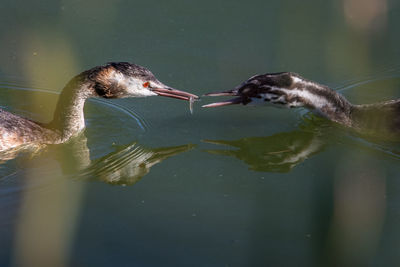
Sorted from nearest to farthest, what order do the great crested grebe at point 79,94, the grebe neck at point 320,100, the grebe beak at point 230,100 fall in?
the great crested grebe at point 79,94 < the grebe beak at point 230,100 < the grebe neck at point 320,100

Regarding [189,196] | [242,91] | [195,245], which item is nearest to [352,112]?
[242,91]

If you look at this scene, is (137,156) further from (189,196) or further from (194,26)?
(194,26)

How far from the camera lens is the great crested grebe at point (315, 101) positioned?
24.1 feet

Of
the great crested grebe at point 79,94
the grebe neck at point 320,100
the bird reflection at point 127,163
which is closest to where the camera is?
the bird reflection at point 127,163

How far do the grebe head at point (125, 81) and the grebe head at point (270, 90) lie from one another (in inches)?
26.5

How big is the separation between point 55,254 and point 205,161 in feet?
6.61

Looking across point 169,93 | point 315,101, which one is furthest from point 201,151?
point 315,101

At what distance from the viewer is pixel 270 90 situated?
7344 mm

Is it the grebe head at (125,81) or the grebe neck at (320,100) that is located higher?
the grebe head at (125,81)

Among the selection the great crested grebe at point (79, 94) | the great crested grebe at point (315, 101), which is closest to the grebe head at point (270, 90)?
the great crested grebe at point (315, 101)

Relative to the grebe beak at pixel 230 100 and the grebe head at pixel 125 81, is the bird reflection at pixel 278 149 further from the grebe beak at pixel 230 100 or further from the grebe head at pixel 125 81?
the grebe head at pixel 125 81

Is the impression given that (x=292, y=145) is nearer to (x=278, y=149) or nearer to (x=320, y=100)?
(x=278, y=149)

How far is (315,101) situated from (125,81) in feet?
7.23

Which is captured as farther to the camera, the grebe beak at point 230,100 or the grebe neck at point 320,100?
the grebe neck at point 320,100
